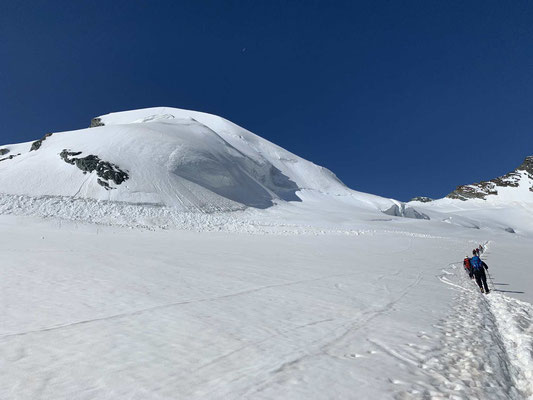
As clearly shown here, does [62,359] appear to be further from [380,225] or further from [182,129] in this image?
[182,129]

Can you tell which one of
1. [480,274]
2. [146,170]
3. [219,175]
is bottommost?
[480,274]

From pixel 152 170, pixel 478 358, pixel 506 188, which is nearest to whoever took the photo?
pixel 478 358

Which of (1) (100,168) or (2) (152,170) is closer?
(1) (100,168)

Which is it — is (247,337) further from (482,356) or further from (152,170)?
(152,170)

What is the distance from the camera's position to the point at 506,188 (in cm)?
17112

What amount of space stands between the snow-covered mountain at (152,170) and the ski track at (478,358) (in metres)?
35.3

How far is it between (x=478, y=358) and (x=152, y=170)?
45451mm

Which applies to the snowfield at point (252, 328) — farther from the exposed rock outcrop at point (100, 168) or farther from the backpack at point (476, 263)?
the exposed rock outcrop at point (100, 168)

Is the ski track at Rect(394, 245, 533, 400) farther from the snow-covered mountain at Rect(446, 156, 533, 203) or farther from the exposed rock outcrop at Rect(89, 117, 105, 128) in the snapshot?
the snow-covered mountain at Rect(446, 156, 533, 203)

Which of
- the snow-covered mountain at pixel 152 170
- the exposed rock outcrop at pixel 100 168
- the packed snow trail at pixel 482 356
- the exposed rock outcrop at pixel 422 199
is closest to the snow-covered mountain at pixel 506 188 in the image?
the exposed rock outcrop at pixel 422 199

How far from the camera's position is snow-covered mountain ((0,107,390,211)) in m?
37.1

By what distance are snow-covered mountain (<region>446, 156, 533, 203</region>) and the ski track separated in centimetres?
18755

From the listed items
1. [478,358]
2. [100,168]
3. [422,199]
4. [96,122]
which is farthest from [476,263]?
[422,199]

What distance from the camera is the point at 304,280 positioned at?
10.7m
